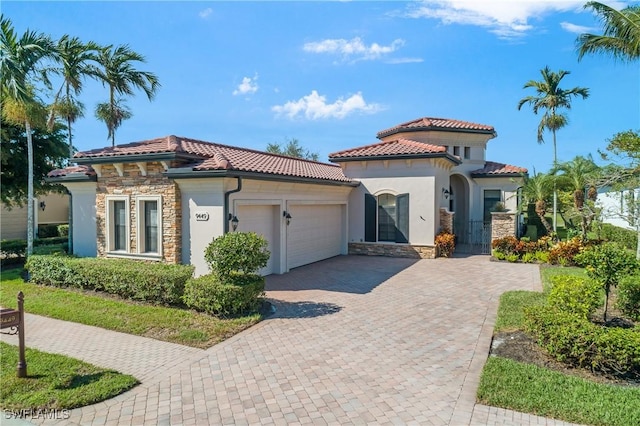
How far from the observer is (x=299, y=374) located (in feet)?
20.1

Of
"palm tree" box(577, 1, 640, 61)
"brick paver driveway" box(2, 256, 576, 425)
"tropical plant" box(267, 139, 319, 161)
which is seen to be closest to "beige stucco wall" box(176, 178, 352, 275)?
"brick paver driveway" box(2, 256, 576, 425)

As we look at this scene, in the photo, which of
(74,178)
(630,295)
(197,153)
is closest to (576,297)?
(630,295)

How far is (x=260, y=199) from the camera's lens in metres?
13.0

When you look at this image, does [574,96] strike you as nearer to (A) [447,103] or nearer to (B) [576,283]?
(A) [447,103]

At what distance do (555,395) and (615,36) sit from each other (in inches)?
658

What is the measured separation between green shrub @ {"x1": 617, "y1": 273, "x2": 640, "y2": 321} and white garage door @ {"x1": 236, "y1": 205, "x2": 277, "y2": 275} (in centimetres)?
982

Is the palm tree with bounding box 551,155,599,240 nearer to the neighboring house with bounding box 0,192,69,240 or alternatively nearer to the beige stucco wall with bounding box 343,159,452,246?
the beige stucco wall with bounding box 343,159,452,246

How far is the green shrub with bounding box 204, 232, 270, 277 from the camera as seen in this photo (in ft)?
29.9

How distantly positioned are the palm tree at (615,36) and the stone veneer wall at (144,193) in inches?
670

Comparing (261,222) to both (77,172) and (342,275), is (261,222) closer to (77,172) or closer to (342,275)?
(342,275)

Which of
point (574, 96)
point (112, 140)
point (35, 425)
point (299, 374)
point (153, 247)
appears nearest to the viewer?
point (35, 425)

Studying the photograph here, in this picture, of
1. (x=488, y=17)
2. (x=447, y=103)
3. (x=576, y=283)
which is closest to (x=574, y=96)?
(x=447, y=103)

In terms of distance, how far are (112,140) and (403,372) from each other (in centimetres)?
2058

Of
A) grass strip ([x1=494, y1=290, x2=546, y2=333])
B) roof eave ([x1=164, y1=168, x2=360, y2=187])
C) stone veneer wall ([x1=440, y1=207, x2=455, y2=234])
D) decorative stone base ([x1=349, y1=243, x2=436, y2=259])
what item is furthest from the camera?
stone veneer wall ([x1=440, y1=207, x2=455, y2=234])
